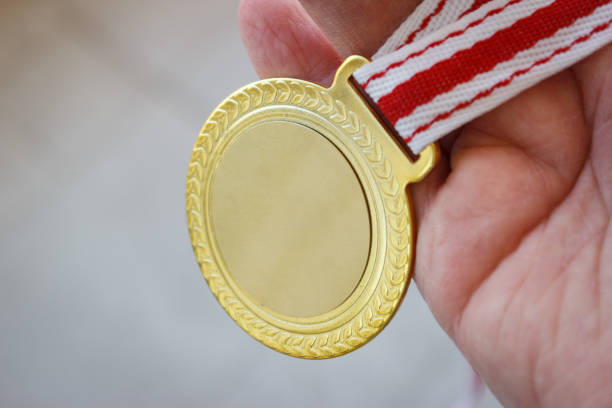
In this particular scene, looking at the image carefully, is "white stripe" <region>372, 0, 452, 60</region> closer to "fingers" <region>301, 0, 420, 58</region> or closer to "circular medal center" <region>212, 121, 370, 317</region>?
"fingers" <region>301, 0, 420, 58</region>

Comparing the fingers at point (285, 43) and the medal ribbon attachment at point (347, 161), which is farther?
the fingers at point (285, 43)

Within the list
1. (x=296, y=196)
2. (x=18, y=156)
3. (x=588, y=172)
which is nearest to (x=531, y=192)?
(x=588, y=172)

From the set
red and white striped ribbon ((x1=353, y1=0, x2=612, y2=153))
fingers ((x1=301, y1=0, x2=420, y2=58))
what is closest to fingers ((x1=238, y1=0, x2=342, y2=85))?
fingers ((x1=301, y1=0, x2=420, y2=58))

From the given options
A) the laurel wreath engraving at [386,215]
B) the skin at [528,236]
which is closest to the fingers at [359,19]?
the skin at [528,236]

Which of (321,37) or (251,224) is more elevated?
(321,37)

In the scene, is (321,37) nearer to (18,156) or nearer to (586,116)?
(586,116)

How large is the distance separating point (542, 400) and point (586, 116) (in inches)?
17.5

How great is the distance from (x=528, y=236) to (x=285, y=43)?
539 millimetres

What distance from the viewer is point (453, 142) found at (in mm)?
1016

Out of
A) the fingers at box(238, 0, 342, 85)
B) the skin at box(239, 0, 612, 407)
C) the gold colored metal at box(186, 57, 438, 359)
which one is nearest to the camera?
the skin at box(239, 0, 612, 407)

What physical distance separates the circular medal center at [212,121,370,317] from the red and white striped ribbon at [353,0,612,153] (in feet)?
0.44

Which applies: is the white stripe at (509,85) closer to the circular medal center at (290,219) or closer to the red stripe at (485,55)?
the red stripe at (485,55)

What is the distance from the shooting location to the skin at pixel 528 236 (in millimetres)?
850

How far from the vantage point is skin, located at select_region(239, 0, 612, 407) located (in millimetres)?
850
